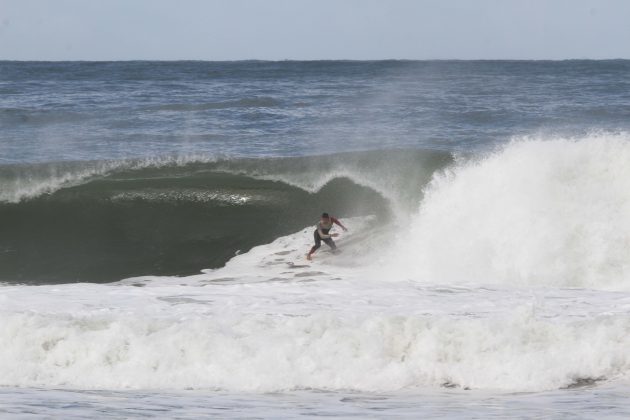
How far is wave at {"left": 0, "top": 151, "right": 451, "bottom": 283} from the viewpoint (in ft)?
55.1

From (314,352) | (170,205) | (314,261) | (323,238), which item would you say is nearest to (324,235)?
(323,238)

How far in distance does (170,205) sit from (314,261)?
14.8ft

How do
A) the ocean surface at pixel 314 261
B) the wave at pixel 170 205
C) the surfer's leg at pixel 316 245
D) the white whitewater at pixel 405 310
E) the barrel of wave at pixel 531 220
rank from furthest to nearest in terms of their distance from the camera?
the wave at pixel 170 205 < the surfer's leg at pixel 316 245 < the barrel of wave at pixel 531 220 < the white whitewater at pixel 405 310 < the ocean surface at pixel 314 261

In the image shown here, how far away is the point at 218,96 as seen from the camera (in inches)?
1348

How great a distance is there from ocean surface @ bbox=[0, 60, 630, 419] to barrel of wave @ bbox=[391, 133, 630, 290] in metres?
0.04

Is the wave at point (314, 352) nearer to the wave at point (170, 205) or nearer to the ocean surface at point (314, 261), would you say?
the ocean surface at point (314, 261)

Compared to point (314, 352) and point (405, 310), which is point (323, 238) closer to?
point (405, 310)

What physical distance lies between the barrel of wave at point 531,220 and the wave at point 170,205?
1846mm

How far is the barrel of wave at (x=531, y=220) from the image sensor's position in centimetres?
1381

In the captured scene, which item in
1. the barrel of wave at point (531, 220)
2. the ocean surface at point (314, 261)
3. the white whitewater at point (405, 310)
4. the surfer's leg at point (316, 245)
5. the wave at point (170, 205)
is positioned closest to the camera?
the ocean surface at point (314, 261)

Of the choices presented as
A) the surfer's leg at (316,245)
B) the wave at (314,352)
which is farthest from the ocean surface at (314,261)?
the surfer's leg at (316,245)

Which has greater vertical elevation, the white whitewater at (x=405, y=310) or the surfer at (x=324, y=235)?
the surfer at (x=324, y=235)

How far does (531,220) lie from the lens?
14.7m

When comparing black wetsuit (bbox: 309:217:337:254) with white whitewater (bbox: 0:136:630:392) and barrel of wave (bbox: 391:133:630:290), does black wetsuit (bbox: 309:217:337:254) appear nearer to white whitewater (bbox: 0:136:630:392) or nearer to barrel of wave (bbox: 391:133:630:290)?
white whitewater (bbox: 0:136:630:392)
